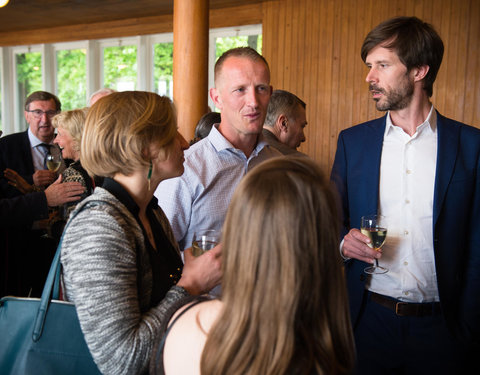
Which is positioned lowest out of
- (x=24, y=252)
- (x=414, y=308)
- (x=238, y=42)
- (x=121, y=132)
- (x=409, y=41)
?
(x=24, y=252)

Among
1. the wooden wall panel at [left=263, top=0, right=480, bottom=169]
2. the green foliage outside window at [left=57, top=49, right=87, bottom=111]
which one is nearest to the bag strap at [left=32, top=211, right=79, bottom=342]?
the wooden wall panel at [left=263, top=0, right=480, bottom=169]

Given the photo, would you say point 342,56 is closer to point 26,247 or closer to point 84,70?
point 26,247

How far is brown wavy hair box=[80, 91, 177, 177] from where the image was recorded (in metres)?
1.33

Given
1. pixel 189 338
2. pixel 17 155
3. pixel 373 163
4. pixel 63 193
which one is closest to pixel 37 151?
pixel 17 155

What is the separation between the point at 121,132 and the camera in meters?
1.34

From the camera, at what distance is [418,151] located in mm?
1963

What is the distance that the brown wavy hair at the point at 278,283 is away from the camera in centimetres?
91

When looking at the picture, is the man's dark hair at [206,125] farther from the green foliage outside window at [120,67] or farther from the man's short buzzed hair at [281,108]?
the green foliage outside window at [120,67]

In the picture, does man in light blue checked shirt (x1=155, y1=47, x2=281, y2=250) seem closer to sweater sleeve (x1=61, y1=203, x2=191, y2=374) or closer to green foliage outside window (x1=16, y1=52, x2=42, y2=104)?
sweater sleeve (x1=61, y1=203, x2=191, y2=374)

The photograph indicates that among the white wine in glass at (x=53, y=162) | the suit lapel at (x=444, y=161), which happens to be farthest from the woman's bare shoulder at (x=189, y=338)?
the white wine in glass at (x=53, y=162)

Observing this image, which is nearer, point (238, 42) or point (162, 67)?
point (238, 42)

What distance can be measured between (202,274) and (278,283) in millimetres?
472

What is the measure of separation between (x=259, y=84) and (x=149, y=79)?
7.38 m

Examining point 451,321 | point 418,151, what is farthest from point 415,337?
point 418,151
